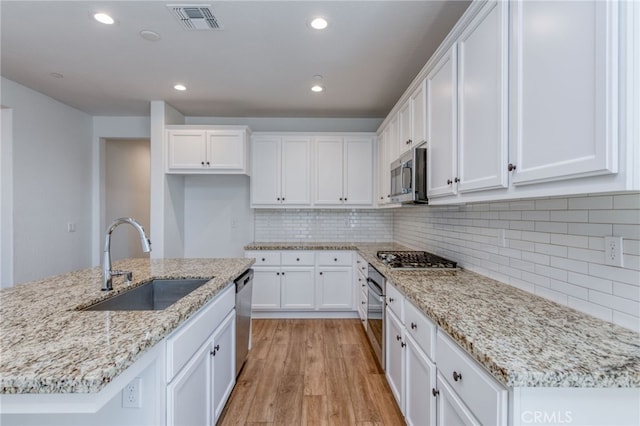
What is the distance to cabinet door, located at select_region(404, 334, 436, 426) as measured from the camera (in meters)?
1.38

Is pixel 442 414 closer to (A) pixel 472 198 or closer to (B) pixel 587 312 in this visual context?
(B) pixel 587 312

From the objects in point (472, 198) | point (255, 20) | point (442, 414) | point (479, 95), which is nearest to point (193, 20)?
point (255, 20)

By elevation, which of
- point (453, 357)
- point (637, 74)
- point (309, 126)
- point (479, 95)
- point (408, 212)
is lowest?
point (453, 357)

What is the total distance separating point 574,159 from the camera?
936 mm

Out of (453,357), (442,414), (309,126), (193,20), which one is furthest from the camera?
(309,126)

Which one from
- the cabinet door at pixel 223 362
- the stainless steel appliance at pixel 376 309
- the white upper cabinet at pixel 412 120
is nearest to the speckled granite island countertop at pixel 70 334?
the cabinet door at pixel 223 362

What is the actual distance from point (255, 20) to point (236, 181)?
99.2 inches

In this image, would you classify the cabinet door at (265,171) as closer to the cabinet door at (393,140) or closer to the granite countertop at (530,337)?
the cabinet door at (393,140)

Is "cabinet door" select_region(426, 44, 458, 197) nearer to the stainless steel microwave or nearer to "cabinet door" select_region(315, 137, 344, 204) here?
the stainless steel microwave

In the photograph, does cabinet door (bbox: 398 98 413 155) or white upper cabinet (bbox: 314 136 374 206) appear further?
white upper cabinet (bbox: 314 136 374 206)

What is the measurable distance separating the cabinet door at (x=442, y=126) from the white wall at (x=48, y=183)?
4133 mm

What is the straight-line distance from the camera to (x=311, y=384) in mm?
2342

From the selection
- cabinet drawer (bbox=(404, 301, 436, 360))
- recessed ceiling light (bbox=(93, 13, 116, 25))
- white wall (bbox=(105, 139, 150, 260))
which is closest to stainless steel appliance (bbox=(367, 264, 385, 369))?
cabinet drawer (bbox=(404, 301, 436, 360))

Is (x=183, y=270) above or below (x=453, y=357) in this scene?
above
